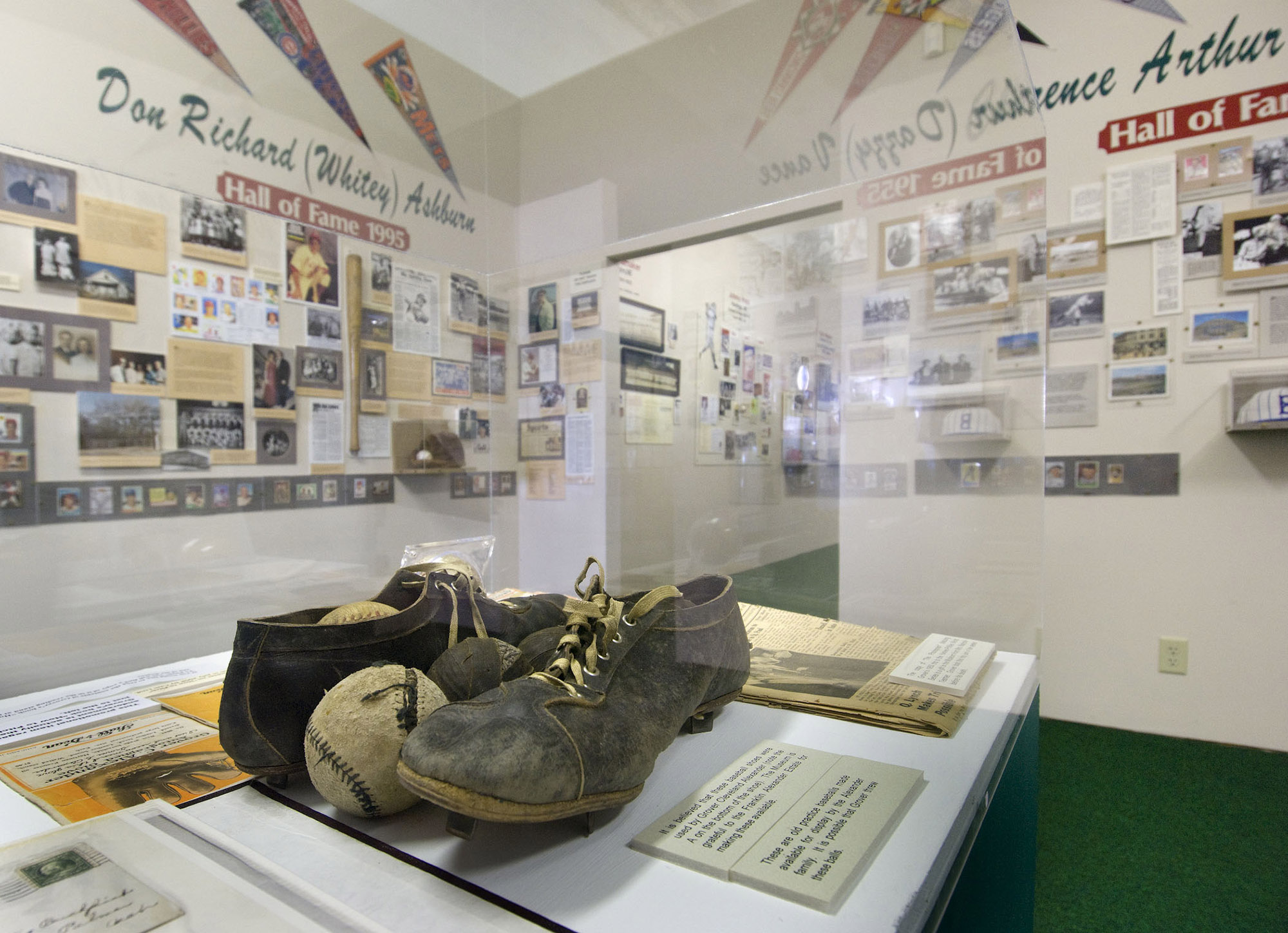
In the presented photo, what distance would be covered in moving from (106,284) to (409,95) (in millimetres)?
630

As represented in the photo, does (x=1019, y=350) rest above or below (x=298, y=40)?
below

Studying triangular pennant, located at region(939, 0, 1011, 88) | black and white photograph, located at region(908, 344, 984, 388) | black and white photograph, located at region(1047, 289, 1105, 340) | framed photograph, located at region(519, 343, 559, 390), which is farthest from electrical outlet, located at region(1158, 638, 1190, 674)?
framed photograph, located at region(519, 343, 559, 390)

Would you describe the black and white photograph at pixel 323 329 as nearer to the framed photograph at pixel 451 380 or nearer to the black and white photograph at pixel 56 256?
the framed photograph at pixel 451 380

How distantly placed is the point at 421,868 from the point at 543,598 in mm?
348

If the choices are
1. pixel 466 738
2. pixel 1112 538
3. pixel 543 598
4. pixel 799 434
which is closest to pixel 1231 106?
pixel 1112 538

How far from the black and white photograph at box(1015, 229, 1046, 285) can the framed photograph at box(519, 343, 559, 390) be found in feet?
2.26

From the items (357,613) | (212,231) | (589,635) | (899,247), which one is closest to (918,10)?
(899,247)

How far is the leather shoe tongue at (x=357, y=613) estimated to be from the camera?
0.55 metres

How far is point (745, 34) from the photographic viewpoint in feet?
2.21

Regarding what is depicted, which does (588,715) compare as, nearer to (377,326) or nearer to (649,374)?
(649,374)

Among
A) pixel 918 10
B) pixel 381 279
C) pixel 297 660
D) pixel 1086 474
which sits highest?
pixel 918 10

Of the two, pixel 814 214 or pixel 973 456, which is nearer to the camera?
pixel 814 214

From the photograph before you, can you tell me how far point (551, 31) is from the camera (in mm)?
735

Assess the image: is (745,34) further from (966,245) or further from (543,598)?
(543,598)
